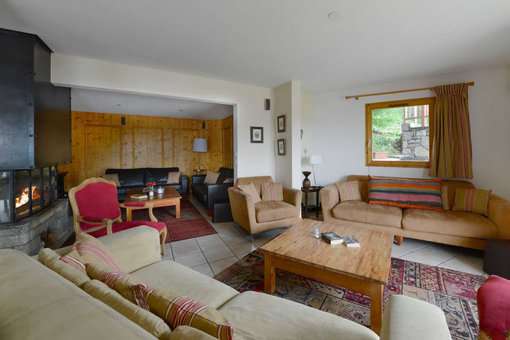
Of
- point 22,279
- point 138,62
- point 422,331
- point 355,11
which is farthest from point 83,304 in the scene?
point 138,62

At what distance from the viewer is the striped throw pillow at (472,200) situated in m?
2.79

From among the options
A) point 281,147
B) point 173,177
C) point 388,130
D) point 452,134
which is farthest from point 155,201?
point 452,134

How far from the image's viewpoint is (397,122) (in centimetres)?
387

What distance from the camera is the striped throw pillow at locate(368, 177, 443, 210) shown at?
3.11m

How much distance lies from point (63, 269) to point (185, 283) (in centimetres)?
62

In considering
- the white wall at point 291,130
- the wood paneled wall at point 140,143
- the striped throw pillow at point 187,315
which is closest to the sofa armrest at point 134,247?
the striped throw pillow at point 187,315

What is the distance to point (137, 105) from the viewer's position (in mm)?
5242

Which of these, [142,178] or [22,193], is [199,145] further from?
[22,193]

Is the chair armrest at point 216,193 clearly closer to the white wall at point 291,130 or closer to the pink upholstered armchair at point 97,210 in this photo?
the white wall at point 291,130

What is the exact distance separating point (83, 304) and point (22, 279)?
0.34 m

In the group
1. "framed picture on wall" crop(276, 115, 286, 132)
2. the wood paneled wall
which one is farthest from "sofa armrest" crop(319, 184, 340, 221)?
the wood paneled wall

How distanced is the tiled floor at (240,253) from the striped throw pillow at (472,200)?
20.1 inches

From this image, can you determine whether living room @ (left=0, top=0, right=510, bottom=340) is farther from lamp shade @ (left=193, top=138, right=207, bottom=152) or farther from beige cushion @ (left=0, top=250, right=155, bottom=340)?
lamp shade @ (left=193, top=138, right=207, bottom=152)

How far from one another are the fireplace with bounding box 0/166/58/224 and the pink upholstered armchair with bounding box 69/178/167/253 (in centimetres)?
50
